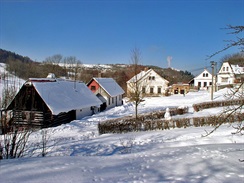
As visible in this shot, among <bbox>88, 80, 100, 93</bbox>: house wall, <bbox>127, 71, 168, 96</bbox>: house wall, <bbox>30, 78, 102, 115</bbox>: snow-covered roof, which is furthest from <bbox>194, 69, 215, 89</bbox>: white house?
<bbox>30, 78, 102, 115</bbox>: snow-covered roof

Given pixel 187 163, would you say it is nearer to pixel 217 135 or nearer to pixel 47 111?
pixel 217 135

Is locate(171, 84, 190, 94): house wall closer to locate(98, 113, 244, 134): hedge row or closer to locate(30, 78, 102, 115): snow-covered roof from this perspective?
locate(30, 78, 102, 115): snow-covered roof

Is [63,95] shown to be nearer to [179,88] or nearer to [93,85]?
[93,85]

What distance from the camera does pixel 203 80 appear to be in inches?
2351

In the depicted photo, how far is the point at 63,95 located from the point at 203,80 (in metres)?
48.7

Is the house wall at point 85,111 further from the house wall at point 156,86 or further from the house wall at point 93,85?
the house wall at point 156,86

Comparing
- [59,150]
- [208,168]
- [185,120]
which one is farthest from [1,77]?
[185,120]

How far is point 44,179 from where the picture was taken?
4.40 meters

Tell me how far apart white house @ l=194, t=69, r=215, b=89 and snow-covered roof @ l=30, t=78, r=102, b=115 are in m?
41.7

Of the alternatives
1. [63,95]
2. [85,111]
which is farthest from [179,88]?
[63,95]

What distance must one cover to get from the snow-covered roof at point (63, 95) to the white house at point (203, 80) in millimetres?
41678

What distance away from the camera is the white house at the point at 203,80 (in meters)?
58.8

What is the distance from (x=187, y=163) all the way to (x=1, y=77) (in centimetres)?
684

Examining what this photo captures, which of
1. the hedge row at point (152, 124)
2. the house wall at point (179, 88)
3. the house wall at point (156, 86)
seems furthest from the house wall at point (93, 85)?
the house wall at point (179, 88)
